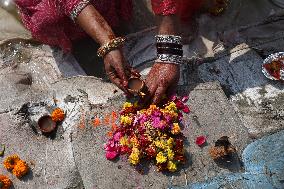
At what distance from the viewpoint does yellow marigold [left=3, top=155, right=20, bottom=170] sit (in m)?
3.48

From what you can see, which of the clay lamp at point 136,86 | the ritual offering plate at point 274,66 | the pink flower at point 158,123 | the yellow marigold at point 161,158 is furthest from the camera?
the ritual offering plate at point 274,66

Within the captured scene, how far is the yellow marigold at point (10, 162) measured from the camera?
11.4 ft

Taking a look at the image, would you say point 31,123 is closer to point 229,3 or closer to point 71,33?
point 71,33

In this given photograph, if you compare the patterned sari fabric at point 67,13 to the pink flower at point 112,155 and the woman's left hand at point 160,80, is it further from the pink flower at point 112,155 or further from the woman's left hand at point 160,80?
the pink flower at point 112,155

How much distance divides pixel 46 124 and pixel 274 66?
6.49 feet

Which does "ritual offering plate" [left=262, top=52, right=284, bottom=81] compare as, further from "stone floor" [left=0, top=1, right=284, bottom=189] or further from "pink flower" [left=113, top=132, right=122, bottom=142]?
"pink flower" [left=113, top=132, right=122, bottom=142]

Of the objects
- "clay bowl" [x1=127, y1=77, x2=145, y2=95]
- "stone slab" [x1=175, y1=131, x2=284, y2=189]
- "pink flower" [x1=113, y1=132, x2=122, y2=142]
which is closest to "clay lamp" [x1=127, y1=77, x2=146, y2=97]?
"clay bowl" [x1=127, y1=77, x2=145, y2=95]

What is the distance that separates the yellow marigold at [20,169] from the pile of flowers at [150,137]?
635 millimetres

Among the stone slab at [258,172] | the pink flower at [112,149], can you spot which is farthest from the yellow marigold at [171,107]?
the stone slab at [258,172]

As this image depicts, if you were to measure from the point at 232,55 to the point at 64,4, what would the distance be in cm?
155

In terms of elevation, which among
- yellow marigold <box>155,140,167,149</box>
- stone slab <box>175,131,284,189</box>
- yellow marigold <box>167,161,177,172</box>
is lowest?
stone slab <box>175,131,284,189</box>

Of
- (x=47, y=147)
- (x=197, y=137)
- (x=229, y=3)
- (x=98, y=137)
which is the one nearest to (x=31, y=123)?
(x=47, y=147)

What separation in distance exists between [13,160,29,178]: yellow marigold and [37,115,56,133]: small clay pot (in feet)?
1.05

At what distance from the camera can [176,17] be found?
141 inches
